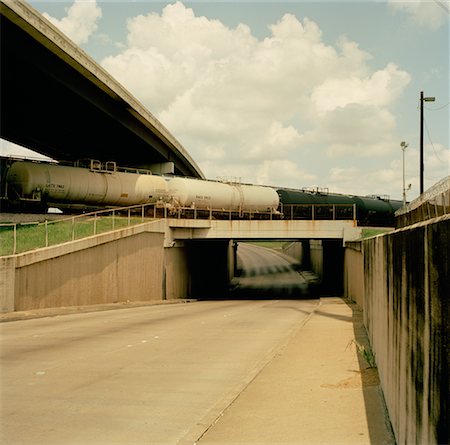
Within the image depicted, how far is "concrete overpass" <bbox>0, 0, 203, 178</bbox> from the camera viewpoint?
1106 inches

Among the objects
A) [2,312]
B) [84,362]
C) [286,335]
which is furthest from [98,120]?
[84,362]

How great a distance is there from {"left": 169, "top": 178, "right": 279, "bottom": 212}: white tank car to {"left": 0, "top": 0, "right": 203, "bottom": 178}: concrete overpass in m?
6.89

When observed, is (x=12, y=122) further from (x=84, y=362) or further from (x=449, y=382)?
(x=449, y=382)

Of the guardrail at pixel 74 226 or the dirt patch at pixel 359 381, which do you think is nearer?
the dirt patch at pixel 359 381

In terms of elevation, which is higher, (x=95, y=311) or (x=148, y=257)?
(x=148, y=257)

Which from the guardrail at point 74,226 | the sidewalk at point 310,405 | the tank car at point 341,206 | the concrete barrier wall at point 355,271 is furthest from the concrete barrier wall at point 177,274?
the sidewalk at point 310,405

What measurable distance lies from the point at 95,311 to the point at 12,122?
87.1 ft

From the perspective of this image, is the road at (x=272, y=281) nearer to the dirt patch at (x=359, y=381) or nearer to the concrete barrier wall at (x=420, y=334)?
the dirt patch at (x=359, y=381)

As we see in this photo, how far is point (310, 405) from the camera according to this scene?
919cm

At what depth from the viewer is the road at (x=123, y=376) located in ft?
27.2

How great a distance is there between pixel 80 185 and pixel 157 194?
22.3 ft

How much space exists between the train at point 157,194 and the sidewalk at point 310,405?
22250mm

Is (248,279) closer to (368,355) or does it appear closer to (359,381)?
(368,355)

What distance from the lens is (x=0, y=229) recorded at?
25.3 m
